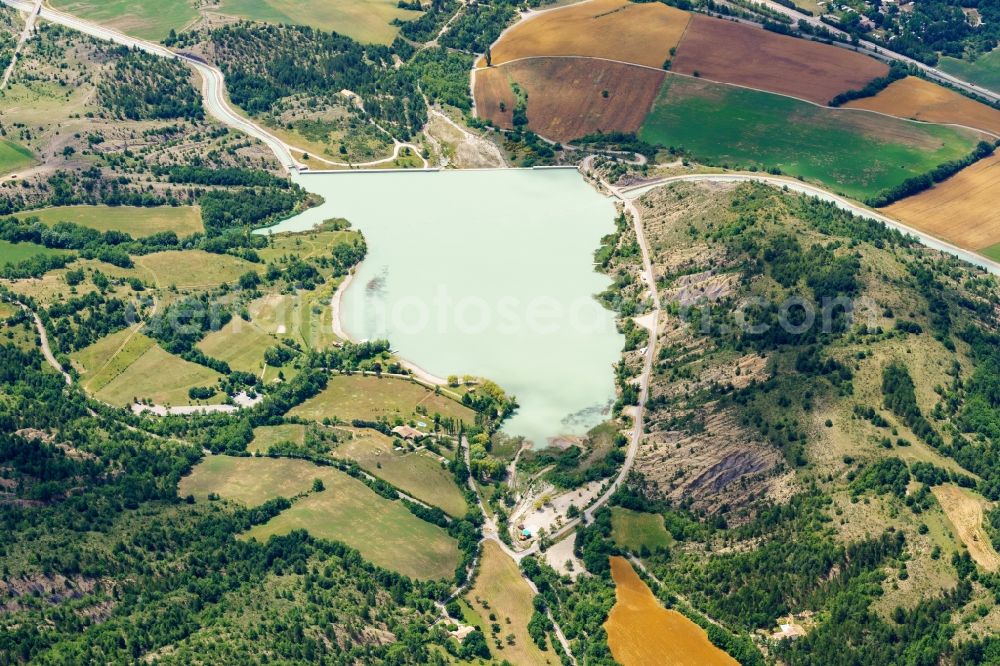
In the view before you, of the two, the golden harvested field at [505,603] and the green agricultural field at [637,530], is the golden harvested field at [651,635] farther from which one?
the golden harvested field at [505,603]

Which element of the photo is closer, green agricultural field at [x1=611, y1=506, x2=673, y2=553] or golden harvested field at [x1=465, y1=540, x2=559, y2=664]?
golden harvested field at [x1=465, y1=540, x2=559, y2=664]

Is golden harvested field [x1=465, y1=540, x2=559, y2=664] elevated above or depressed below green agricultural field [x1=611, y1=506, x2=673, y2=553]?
below

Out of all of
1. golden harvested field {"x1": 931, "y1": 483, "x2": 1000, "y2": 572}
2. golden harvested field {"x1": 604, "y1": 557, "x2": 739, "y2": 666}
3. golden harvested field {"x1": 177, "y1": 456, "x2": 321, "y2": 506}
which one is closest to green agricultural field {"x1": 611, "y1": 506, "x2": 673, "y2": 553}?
golden harvested field {"x1": 604, "y1": 557, "x2": 739, "y2": 666}

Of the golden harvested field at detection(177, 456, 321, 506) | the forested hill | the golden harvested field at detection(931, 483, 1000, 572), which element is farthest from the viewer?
the golden harvested field at detection(177, 456, 321, 506)

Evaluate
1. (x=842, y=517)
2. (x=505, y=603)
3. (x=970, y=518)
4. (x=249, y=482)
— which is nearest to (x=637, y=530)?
(x=505, y=603)

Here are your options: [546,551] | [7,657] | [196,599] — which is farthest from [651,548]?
[7,657]

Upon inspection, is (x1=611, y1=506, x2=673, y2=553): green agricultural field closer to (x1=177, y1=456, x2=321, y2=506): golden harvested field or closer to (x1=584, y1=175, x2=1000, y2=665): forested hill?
(x1=584, y1=175, x2=1000, y2=665): forested hill

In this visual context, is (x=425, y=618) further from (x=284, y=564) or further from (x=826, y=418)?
(x=826, y=418)
